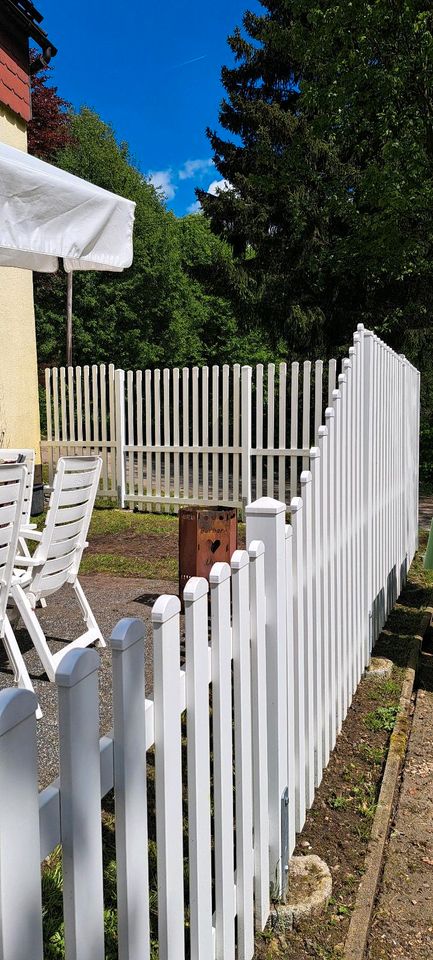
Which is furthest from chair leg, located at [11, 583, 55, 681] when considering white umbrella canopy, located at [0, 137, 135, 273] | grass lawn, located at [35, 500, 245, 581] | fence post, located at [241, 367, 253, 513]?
fence post, located at [241, 367, 253, 513]

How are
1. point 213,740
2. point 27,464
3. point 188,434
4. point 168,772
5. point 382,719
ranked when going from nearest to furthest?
point 168,772 → point 213,740 → point 382,719 → point 27,464 → point 188,434

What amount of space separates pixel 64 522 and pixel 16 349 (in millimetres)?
5994

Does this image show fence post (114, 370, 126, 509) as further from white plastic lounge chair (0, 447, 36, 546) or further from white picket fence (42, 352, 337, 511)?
white plastic lounge chair (0, 447, 36, 546)

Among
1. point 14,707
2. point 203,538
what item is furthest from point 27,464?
point 14,707

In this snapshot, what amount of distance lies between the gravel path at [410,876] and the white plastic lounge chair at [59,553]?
5.72 ft

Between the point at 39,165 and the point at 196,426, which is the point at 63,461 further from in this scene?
the point at 196,426

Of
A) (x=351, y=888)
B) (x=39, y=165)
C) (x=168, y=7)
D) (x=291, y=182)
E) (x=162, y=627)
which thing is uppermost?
(x=168, y=7)

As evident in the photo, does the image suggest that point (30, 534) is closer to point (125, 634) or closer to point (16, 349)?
point (125, 634)

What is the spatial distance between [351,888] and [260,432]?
25.1 feet

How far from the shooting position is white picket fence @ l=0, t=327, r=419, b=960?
1036 mm

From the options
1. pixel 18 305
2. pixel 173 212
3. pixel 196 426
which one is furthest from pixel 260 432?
pixel 173 212

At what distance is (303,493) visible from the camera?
2562mm

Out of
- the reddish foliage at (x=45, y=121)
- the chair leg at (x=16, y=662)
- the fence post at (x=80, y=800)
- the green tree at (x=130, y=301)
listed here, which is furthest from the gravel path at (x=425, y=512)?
the reddish foliage at (x=45, y=121)

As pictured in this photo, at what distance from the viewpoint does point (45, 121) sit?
90.2 ft
